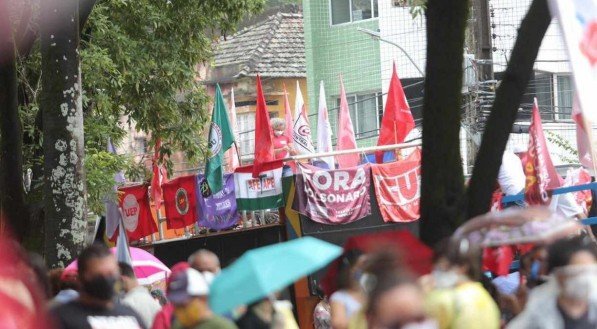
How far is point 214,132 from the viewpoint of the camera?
24016 millimetres

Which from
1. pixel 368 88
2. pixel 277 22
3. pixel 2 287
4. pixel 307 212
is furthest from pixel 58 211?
pixel 277 22

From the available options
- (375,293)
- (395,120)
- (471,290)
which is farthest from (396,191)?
(375,293)

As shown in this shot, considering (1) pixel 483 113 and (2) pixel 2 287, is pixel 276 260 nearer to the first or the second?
(2) pixel 2 287

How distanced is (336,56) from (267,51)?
8.71 m

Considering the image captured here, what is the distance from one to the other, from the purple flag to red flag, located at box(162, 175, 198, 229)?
32cm

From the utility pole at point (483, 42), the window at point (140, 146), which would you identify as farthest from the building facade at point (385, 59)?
the window at point (140, 146)

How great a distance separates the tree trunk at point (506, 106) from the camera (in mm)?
10688

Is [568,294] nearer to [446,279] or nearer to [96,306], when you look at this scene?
[446,279]

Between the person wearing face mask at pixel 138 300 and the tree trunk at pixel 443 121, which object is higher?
the tree trunk at pixel 443 121

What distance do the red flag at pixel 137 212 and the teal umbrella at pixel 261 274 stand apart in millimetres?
16620

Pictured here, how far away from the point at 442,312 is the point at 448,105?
2.51m

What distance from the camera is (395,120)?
23.2 metres

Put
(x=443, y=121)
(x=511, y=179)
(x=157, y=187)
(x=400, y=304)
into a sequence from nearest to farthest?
(x=400, y=304), (x=443, y=121), (x=511, y=179), (x=157, y=187)

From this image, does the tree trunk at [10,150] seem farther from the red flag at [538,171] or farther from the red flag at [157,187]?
the red flag at [157,187]
